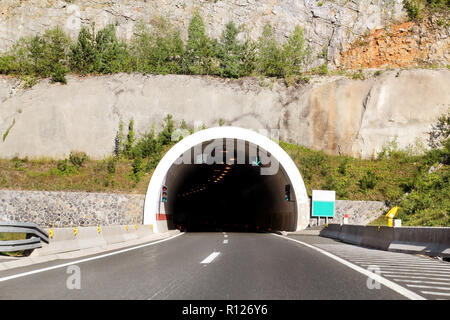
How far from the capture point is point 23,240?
941cm

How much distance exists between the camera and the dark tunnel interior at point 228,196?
33594 mm

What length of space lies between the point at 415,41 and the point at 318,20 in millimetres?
24178

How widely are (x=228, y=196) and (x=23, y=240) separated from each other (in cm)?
4397

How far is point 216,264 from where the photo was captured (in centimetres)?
909

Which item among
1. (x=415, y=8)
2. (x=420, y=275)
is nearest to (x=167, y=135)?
(x=420, y=275)

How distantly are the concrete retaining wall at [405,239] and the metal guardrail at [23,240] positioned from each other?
9.57 metres

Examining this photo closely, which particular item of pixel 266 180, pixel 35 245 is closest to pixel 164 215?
pixel 266 180

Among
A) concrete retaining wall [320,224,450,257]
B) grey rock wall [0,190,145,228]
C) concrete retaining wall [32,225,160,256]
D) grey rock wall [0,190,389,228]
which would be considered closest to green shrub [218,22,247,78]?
grey rock wall [0,190,145,228]

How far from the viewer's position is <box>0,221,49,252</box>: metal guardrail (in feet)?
28.8

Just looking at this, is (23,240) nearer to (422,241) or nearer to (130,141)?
(422,241)

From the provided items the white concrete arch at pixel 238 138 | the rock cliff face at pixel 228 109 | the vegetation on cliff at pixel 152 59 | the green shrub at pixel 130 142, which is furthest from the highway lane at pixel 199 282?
the vegetation on cliff at pixel 152 59

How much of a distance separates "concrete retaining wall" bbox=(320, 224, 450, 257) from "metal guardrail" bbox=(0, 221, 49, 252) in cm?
957

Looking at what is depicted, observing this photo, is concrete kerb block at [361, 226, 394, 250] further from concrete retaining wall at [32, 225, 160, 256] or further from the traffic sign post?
the traffic sign post
